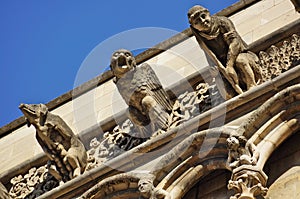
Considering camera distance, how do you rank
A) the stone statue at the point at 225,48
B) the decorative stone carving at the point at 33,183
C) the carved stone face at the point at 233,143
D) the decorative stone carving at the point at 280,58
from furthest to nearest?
the decorative stone carving at the point at 33,183
the stone statue at the point at 225,48
the decorative stone carving at the point at 280,58
the carved stone face at the point at 233,143

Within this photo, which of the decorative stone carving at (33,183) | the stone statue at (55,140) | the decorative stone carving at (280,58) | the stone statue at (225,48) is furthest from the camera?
the decorative stone carving at (33,183)

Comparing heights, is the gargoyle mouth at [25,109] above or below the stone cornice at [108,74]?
below

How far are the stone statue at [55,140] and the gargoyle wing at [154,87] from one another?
1022mm

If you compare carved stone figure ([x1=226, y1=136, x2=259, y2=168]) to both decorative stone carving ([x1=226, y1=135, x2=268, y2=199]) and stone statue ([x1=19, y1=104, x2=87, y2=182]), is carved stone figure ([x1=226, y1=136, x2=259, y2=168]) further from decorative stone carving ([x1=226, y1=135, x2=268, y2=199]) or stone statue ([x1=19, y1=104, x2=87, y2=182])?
stone statue ([x1=19, y1=104, x2=87, y2=182])

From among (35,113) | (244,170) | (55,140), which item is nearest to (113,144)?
(55,140)

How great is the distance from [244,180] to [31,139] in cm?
453

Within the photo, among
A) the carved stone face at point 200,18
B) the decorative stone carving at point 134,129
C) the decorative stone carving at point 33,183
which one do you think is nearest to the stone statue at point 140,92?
the decorative stone carving at point 134,129

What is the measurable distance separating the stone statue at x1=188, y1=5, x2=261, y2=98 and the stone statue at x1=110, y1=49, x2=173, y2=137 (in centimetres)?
68

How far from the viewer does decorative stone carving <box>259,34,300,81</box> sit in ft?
32.6

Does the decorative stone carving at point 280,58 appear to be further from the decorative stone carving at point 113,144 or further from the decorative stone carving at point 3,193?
the decorative stone carving at point 3,193

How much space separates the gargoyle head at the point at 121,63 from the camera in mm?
10711

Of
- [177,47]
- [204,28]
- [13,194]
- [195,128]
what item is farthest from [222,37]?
[13,194]

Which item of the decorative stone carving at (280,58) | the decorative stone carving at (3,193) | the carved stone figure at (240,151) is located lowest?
the carved stone figure at (240,151)

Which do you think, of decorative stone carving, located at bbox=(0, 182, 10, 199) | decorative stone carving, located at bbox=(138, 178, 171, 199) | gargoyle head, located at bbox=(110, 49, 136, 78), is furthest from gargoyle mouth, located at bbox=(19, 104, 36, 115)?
decorative stone carving, located at bbox=(138, 178, 171, 199)
